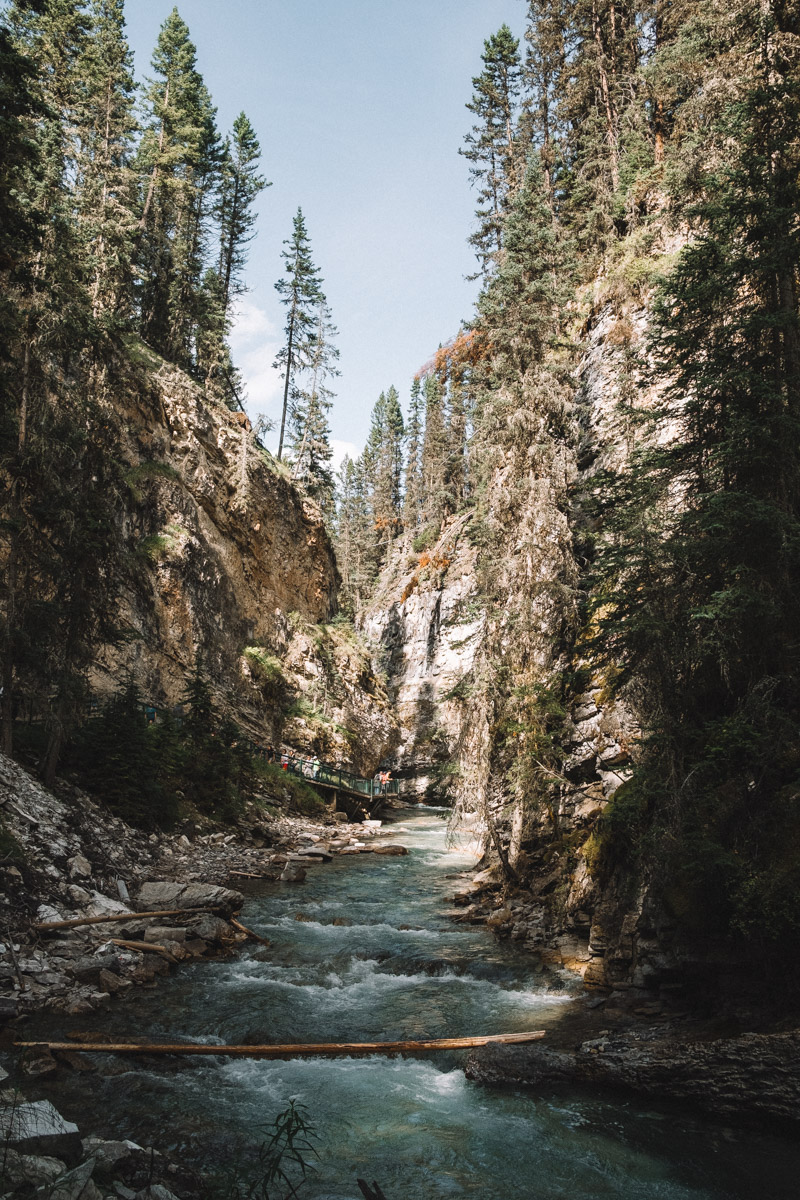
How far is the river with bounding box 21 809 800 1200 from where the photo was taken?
18.5 feet

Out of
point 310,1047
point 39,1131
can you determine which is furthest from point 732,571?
point 39,1131

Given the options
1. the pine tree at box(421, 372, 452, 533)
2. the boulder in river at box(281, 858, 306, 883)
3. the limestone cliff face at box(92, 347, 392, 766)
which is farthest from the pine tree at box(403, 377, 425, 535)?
the boulder in river at box(281, 858, 306, 883)

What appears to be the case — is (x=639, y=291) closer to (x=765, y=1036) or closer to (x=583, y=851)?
(x=583, y=851)

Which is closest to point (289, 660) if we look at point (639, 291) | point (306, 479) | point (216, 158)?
point (306, 479)

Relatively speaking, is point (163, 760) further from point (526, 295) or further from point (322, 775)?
point (526, 295)

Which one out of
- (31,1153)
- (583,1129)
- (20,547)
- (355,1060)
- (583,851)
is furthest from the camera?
(20,547)

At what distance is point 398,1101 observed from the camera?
6848mm

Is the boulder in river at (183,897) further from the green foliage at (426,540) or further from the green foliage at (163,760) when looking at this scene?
the green foliage at (426,540)

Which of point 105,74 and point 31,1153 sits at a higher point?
point 105,74

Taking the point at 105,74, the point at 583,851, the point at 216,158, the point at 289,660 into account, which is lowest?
the point at 583,851

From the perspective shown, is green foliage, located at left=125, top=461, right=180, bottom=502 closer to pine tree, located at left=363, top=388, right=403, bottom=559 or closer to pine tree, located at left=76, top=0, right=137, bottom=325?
pine tree, located at left=76, top=0, right=137, bottom=325

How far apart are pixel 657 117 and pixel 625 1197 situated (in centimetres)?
3011

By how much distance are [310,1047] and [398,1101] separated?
4.71ft

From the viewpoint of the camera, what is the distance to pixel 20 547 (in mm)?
12812
